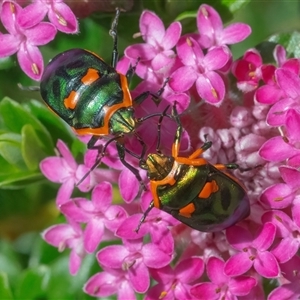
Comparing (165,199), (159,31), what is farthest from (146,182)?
(159,31)

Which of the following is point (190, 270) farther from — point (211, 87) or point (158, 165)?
point (211, 87)

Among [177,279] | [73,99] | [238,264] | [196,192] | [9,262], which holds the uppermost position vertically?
[73,99]

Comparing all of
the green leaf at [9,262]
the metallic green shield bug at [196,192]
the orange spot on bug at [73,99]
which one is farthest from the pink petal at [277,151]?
the green leaf at [9,262]

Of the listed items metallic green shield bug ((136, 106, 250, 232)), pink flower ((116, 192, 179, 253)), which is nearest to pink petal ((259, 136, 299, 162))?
metallic green shield bug ((136, 106, 250, 232))

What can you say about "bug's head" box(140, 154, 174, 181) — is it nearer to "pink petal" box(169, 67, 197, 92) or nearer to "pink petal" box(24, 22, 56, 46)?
"pink petal" box(169, 67, 197, 92)

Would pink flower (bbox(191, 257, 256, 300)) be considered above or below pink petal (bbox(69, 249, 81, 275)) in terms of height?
above

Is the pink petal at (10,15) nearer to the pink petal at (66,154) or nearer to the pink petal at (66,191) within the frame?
the pink petal at (66,154)

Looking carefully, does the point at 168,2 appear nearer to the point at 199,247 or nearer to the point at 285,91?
the point at 285,91

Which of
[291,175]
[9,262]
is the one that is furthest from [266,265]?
[9,262]
